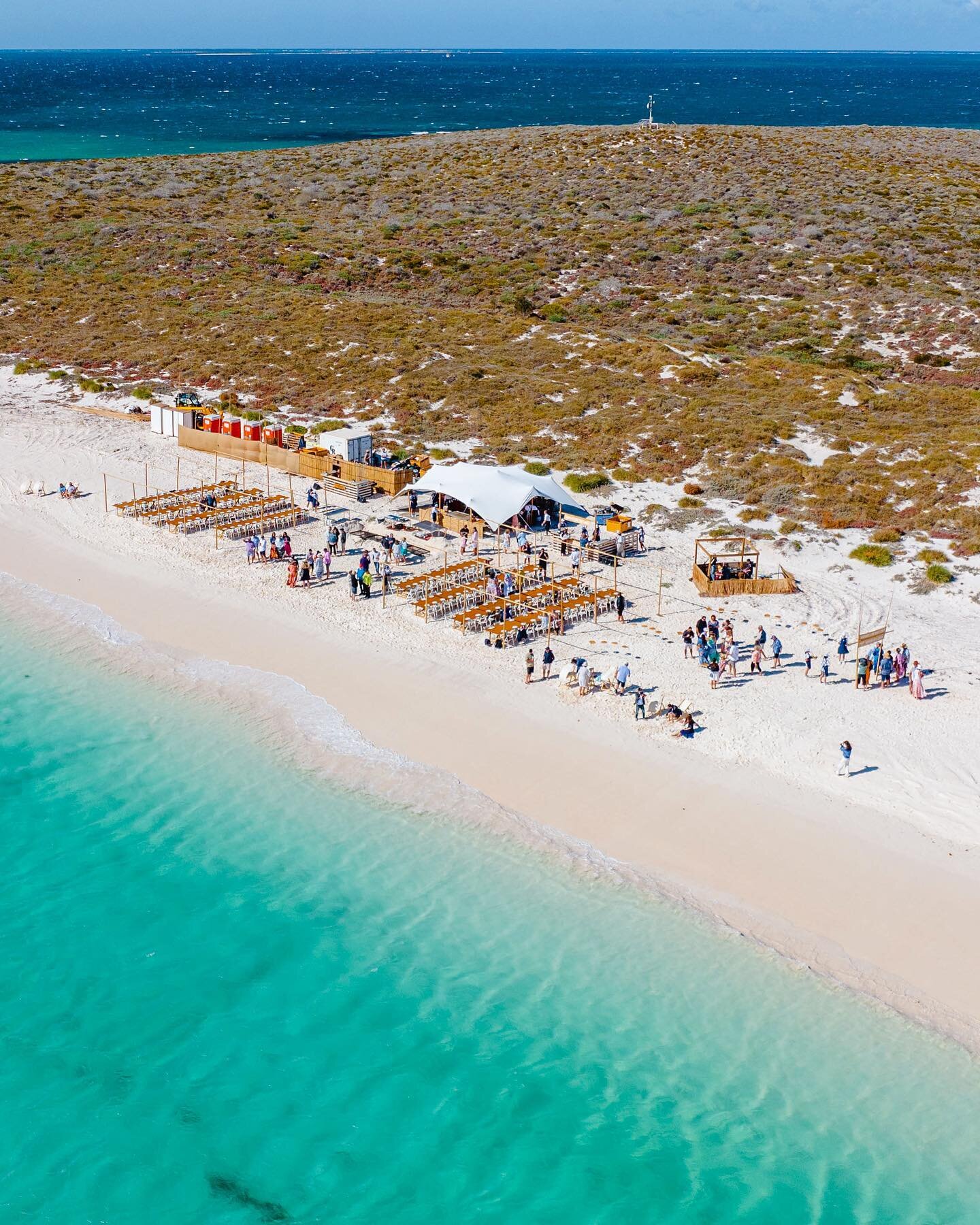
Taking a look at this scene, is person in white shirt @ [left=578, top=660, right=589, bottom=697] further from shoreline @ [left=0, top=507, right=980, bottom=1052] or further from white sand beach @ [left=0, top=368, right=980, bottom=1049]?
shoreline @ [left=0, top=507, right=980, bottom=1052]

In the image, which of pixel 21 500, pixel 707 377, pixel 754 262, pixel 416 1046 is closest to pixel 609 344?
pixel 707 377

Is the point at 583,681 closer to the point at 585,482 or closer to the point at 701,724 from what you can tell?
the point at 701,724

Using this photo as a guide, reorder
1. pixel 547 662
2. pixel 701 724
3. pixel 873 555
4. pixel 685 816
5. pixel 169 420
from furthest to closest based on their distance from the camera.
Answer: pixel 169 420 < pixel 873 555 < pixel 547 662 < pixel 701 724 < pixel 685 816

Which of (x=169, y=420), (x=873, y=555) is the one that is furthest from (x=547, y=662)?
(x=169, y=420)

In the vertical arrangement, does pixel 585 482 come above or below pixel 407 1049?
above

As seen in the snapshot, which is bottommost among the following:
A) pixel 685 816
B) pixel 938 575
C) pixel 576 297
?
pixel 685 816

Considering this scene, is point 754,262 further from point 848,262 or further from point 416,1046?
point 416,1046

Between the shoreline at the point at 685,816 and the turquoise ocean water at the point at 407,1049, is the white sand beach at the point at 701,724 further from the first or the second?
the turquoise ocean water at the point at 407,1049
